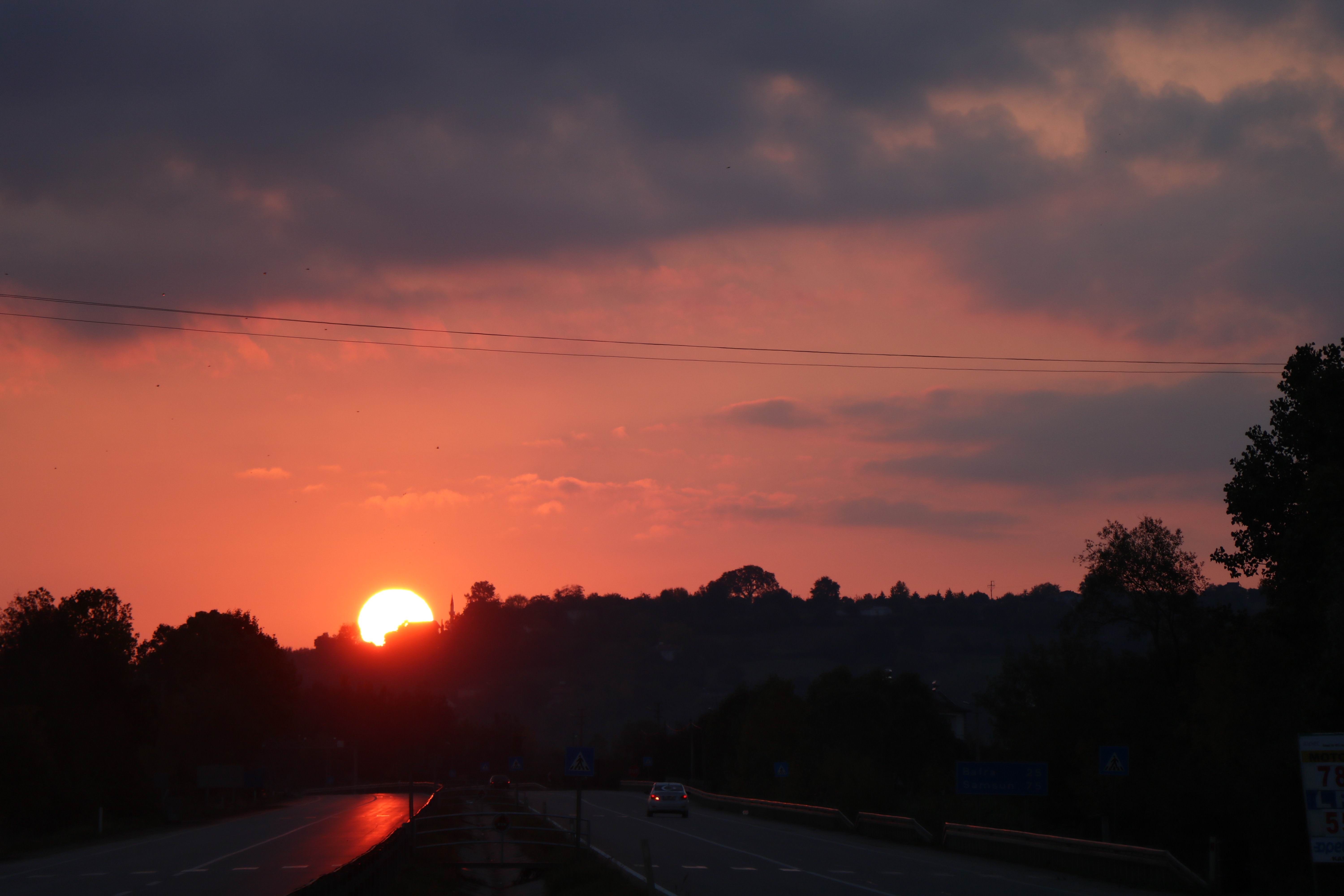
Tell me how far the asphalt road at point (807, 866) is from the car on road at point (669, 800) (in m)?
8.54

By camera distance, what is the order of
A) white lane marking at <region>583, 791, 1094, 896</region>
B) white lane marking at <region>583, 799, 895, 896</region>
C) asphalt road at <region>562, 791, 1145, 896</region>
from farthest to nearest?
white lane marking at <region>583, 791, 1094, 896</region> < asphalt road at <region>562, 791, 1145, 896</region> < white lane marking at <region>583, 799, 895, 896</region>

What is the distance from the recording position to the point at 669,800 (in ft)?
209

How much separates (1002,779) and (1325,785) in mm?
24513

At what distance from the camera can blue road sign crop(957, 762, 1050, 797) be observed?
125 ft

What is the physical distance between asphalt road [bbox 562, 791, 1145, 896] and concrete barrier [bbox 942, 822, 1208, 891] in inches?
19.2

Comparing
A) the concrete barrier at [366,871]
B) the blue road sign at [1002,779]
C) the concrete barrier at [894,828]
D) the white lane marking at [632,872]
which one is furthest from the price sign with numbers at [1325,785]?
the concrete barrier at [894,828]

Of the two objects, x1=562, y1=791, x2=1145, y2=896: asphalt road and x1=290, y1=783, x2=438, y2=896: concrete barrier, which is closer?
x1=290, y1=783, x2=438, y2=896: concrete barrier

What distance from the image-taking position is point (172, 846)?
4384cm

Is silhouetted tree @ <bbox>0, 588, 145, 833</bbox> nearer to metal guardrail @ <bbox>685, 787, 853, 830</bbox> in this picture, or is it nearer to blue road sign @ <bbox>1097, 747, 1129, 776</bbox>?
metal guardrail @ <bbox>685, 787, 853, 830</bbox>

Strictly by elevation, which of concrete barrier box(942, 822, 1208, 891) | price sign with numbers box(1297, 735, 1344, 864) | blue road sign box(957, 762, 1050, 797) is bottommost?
concrete barrier box(942, 822, 1208, 891)

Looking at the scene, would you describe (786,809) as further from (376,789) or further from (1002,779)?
(376,789)

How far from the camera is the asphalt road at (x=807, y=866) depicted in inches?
A: 985

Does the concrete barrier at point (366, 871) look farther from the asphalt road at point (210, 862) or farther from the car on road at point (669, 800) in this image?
the car on road at point (669, 800)

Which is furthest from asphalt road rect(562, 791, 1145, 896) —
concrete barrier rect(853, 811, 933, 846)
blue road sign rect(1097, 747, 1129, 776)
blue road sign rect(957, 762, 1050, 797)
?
blue road sign rect(1097, 747, 1129, 776)
